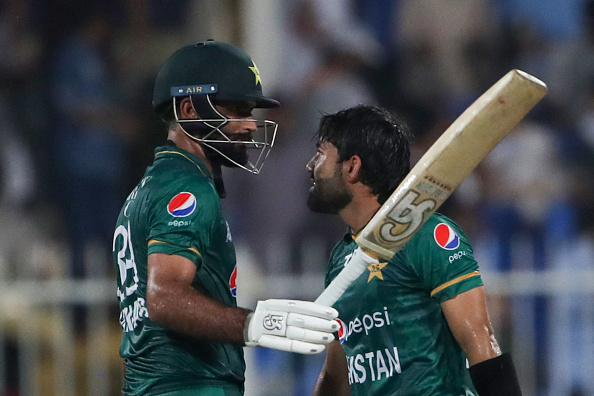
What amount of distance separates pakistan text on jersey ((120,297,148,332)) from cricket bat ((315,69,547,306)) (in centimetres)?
64

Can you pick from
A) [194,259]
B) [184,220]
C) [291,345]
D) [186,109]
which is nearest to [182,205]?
[184,220]

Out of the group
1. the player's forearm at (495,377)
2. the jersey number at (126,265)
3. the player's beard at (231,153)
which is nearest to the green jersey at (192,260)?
the jersey number at (126,265)

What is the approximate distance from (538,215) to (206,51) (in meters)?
3.96

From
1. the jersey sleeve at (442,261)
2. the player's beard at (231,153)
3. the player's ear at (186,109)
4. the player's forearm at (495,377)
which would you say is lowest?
the player's forearm at (495,377)

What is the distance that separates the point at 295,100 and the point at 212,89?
4.20 metres

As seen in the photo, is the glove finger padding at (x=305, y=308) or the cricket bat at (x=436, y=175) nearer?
the glove finger padding at (x=305, y=308)

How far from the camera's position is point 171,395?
3.55 metres

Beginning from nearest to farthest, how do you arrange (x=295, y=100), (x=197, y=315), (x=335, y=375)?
1. (x=197, y=315)
2. (x=335, y=375)
3. (x=295, y=100)

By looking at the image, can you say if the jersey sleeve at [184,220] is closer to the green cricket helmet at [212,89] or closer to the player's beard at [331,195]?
the green cricket helmet at [212,89]

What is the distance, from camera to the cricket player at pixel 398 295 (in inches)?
135

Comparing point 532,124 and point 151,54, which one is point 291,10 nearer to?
point 151,54

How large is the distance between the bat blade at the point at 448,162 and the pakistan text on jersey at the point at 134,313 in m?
0.80

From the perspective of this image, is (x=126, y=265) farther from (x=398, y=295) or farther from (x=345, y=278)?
(x=398, y=295)

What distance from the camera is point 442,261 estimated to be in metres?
3.50
